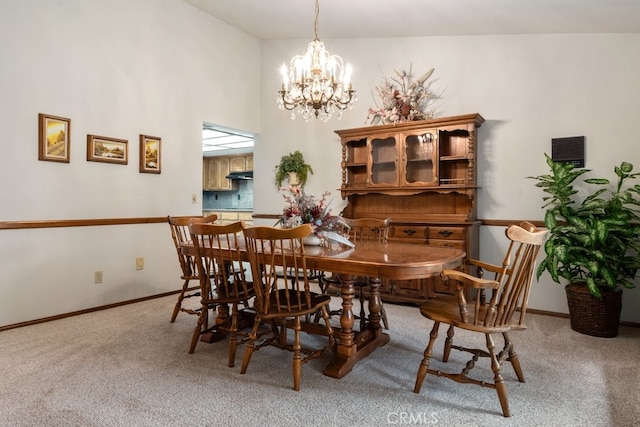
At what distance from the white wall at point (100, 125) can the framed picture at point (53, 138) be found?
2.0 inches

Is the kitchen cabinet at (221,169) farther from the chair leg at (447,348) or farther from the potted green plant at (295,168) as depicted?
the chair leg at (447,348)

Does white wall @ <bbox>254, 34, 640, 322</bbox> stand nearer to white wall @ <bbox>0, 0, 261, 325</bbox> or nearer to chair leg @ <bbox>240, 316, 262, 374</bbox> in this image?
white wall @ <bbox>0, 0, 261, 325</bbox>

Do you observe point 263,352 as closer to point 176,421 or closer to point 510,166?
point 176,421

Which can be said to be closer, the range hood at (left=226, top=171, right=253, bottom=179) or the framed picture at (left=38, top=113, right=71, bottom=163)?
the framed picture at (left=38, top=113, right=71, bottom=163)

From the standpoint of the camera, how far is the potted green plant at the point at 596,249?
307 cm

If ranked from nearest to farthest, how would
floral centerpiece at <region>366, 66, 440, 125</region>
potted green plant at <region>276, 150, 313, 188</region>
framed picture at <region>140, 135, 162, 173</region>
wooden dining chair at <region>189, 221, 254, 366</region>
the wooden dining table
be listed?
the wooden dining table
wooden dining chair at <region>189, 221, 254, 366</region>
framed picture at <region>140, 135, 162, 173</region>
floral centerpiece at <region>366, 66, 440, 125</region>
potted green plant at <region>276, 150, 313, 188</region>

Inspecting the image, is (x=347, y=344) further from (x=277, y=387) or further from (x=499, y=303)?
(x=499, y=303)

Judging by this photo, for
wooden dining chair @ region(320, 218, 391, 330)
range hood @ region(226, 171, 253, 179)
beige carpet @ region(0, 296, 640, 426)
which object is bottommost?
beige carpet @ region(0, 296, 640, 426)

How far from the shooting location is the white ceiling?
320cm

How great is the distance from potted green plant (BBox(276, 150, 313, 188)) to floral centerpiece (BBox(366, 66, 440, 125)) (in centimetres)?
114

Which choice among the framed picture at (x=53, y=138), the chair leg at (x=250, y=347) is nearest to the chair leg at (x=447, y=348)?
the chair leg at (x=250, y=347)

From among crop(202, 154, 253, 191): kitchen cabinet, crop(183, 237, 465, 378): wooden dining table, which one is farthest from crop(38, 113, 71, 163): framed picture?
crop(202, 154, 253, 191): kitchen cabinet

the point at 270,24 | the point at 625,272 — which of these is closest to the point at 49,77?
the point at 270,24

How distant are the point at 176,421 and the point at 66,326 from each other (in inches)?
80.8
